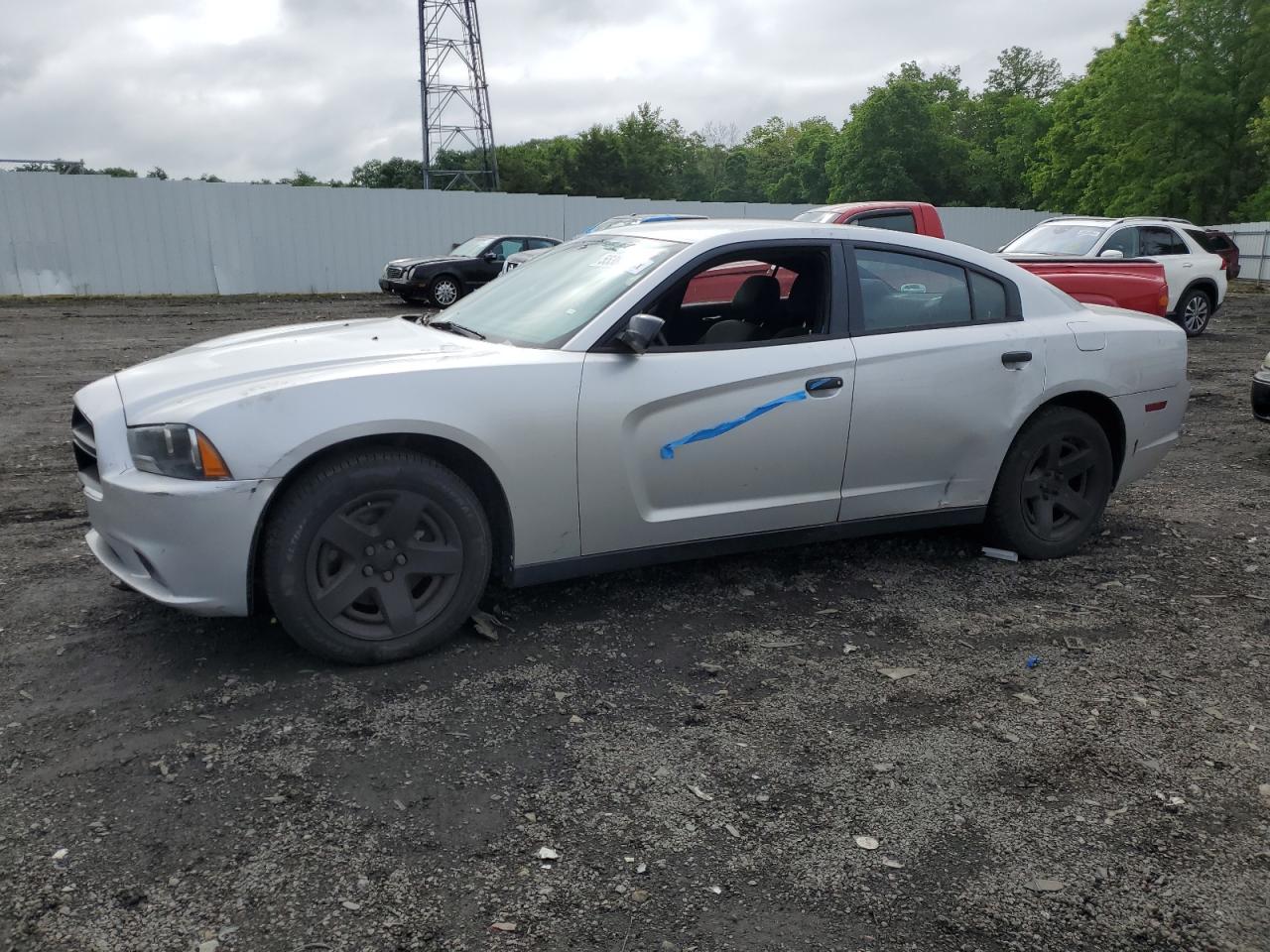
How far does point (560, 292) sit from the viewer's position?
14.4 feet

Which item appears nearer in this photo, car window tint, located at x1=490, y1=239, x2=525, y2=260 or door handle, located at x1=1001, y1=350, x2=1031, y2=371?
door handle, located at x1=1001, y1=350, x2=1031, y2=371

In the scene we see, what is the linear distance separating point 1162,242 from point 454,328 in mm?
13366

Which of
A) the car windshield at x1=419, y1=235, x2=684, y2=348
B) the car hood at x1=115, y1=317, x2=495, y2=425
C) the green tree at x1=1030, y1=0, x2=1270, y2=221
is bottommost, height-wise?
the car hood at x1=115, y1=317, x2=495, y2=425

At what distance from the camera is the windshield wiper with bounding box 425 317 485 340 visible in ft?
14.1

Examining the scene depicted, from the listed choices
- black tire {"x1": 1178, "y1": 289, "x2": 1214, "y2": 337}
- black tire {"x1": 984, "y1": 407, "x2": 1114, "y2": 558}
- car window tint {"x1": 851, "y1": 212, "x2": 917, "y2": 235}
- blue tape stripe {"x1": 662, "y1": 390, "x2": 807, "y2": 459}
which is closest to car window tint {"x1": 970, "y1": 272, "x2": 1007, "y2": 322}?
black tire {"x1": 984, "y1": 407, "x2": 1114, "y2": 558}

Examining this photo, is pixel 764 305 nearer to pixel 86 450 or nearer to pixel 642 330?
pixel 642 330

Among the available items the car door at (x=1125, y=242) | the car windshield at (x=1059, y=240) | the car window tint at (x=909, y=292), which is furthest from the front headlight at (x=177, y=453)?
the car door at (x=1125, y=242)

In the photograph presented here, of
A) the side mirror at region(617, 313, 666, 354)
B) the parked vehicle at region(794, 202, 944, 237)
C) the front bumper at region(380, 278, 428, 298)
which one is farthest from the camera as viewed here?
the front bumper at region(380, 278, 428, 298)

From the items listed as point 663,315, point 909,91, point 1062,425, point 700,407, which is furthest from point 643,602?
point 909,91

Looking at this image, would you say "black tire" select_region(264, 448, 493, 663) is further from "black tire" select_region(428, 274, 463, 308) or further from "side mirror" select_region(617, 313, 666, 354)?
"black tire" select_region(428, 274, 463, 308)

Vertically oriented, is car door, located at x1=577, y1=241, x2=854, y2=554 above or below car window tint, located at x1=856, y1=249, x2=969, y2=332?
below

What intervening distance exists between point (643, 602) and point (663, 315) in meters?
1.24

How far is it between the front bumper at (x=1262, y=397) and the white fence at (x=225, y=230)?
1640 cm

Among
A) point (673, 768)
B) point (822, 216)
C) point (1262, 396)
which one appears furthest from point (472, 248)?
point (673, 768)
